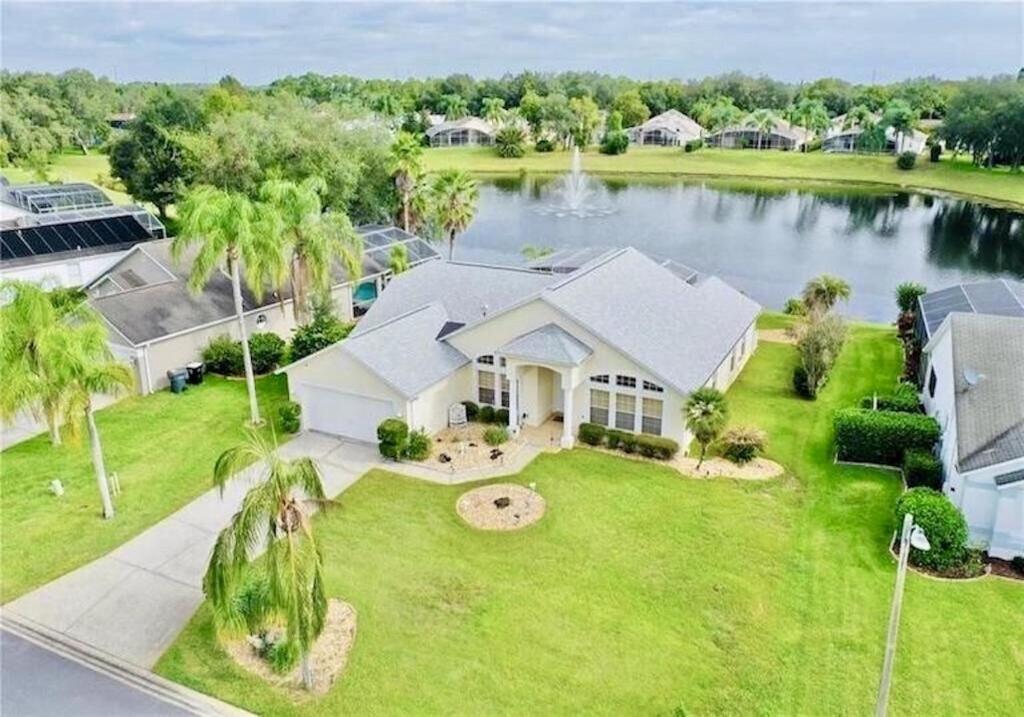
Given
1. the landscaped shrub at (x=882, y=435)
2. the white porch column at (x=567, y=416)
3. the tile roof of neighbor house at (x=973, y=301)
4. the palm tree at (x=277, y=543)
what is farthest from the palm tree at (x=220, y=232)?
the tile roof of neighbor house at (x=973, y=301)

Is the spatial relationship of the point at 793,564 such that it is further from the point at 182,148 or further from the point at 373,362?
the point at 182,148

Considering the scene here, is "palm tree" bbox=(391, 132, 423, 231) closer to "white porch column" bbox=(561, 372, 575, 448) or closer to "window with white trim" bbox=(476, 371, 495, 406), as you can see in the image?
"window with white trim" bbox=(476, 371, 495, 406)

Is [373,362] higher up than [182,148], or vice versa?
[182,148]

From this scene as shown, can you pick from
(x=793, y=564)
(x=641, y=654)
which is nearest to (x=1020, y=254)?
(x=793, y=564)

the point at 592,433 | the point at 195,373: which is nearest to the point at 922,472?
the point at 592,433

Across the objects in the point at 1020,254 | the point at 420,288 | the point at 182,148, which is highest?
the point at 182,148

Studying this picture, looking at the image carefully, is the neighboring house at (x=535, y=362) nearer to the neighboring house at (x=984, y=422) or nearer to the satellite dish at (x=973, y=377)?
the neighboring house at (x=984, y=422)

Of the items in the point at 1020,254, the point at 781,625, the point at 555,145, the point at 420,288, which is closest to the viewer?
the point at 781,625

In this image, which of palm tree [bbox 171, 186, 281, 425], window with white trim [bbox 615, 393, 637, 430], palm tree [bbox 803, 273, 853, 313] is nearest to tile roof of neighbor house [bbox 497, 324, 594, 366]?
window with white trim [bbox 615, 393, 637, 430]

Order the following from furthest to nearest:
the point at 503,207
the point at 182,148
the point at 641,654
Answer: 1. the point at 503,207
2. the point at 182,148
3. the point at 641,654
